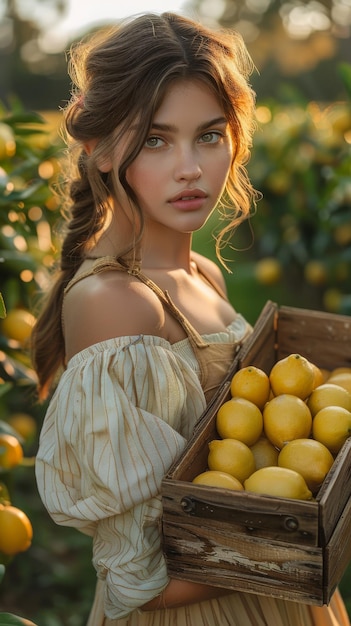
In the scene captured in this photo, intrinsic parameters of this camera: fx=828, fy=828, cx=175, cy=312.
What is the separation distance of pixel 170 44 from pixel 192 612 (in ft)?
3.91

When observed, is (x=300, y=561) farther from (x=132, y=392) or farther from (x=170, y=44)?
(x=170, y=44)

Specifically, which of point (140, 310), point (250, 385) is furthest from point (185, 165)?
point (250, 385)

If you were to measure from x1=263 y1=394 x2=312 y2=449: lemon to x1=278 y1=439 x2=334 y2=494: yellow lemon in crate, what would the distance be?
0.16ft

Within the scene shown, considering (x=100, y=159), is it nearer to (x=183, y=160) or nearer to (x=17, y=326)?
(x=183, y=160)

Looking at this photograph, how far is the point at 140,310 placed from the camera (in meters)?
1.65

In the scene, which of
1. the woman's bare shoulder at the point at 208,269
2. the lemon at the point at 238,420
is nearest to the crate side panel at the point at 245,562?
the lemon at the point at 238,420

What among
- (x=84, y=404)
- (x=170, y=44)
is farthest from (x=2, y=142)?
(x=84, y=404)

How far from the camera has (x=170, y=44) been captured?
1.72m

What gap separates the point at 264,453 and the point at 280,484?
23 centimetres

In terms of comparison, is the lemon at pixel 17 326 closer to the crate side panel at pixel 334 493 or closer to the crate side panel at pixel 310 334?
the crate side panel at pixel 310 334

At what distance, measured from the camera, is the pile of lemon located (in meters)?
1.53

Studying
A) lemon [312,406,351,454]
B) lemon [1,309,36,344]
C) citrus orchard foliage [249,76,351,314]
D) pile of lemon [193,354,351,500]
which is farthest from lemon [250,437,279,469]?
citrus orchard foliage [249,76,351,314]

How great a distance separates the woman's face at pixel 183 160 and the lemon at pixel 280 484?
1.83 ft

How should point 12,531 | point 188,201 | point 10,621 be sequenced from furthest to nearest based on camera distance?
point 12,531 < point 188,201 < point 10,621
